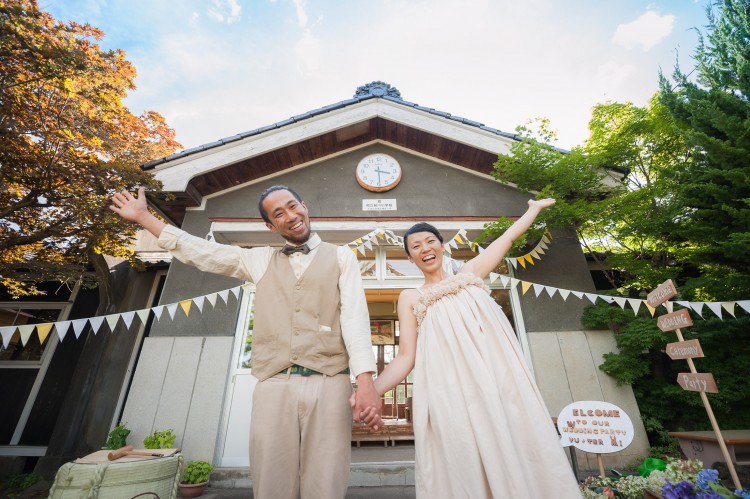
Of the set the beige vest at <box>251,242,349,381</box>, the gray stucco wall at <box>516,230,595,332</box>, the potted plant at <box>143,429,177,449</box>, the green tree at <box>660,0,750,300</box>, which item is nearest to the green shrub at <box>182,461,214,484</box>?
the potted plant at <box>143,429,177,449</box>

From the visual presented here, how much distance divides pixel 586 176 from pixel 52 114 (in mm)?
7645

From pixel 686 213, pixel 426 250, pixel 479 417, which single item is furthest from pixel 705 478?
pixel 686 213

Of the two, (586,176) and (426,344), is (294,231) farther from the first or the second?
(586,176)

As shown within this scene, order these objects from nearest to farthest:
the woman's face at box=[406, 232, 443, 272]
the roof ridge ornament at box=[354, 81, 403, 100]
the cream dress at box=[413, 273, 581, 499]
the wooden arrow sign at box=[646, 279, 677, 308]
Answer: the cream dress at box=[413, 273, 581, 499]
the woman's face at box=[406, 232, 443, 272]
the wooden arrow sign at box=[646, 279, 677, 308]
the roof ridge ornament at box=[354, 81, 403, 100]

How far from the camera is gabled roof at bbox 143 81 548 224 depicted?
17.1ft

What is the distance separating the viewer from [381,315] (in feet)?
30.6

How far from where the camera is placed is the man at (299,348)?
1.38 metres

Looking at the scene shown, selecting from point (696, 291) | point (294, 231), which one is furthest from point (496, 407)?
point (696, 291)

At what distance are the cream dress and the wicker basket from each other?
2.50 metres

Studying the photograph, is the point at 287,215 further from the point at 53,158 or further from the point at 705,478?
the point at 53,158

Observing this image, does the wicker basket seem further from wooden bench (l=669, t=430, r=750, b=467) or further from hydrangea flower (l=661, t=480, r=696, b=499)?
wooden bench (l=669, t=430, r=750, b=467)

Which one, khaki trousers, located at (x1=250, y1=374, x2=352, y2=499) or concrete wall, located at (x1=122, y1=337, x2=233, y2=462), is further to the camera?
concrete wall, located at (x1=122, y1=337, x2=233, y2=462)

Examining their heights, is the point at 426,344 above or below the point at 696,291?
below

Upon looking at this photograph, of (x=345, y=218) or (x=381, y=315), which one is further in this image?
(x=381, y=315)
